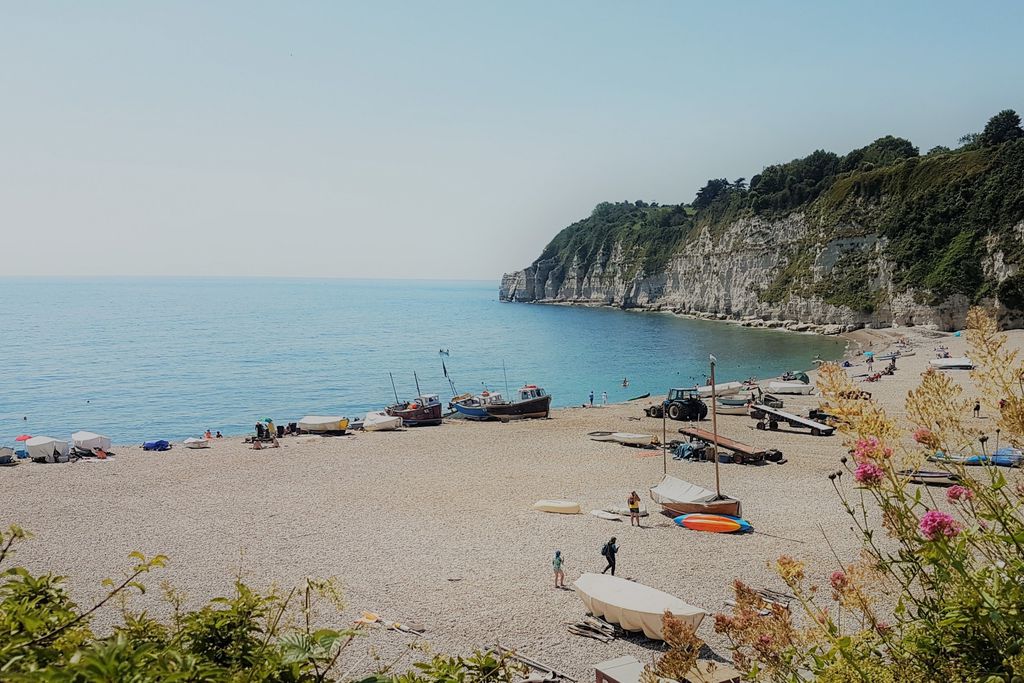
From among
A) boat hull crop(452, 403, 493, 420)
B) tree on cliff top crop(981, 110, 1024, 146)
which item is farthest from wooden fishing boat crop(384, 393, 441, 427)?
tree on cliff top crop(981, 110, 1024, 146)

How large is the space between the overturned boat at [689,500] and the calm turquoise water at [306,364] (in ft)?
107

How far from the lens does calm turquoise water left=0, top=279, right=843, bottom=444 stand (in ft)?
165

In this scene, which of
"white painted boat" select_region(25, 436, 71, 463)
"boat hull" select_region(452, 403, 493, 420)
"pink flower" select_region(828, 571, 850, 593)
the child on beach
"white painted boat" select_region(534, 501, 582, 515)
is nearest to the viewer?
"pink flower" select_region(828, 571, 850, 593)

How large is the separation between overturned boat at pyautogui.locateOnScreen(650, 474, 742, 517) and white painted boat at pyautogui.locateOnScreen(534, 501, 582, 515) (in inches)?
101

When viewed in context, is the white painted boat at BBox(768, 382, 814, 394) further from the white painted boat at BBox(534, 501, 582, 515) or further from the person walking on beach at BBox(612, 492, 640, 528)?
the person walking on beach at BBox(612, 492, 640, 528)

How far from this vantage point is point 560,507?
69.1 ft

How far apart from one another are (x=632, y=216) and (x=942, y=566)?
167m

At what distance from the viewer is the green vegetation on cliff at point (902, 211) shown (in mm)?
68938

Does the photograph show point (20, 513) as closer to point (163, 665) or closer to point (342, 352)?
point (163, 665)

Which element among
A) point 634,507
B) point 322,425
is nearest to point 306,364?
point 322,425

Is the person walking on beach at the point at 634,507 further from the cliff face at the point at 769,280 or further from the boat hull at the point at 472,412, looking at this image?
the cliff face at the point at 769,280

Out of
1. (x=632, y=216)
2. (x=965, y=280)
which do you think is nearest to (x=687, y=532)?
(x=965, y=280)

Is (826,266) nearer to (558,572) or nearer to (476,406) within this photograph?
(476,406)

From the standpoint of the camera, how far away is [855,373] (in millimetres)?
53188
